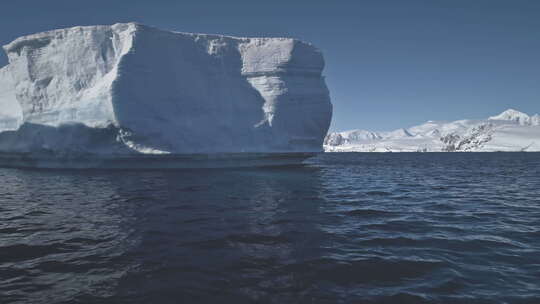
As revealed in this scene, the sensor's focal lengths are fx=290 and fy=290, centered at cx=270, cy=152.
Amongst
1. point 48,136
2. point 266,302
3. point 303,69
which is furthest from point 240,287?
point 303,69

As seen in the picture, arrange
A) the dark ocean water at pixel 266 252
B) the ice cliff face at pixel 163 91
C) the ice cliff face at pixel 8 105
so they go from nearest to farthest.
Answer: the dark ocean water at pixel 266 252
the ice cliff face at pixel 163 91
the ice cliff face at pixel 8 105

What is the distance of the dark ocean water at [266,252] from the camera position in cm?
371

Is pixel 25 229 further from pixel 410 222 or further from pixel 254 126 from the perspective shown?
pixel 254 126

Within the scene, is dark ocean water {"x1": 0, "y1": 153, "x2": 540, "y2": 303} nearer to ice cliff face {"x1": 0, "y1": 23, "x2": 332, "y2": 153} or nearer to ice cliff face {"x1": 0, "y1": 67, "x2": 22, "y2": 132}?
ice cliff face {"x1": 0, "y1": 23, "x2": 332, "y2": 153}

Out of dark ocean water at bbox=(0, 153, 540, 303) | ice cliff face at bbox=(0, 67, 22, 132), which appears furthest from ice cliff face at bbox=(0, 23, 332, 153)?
dark ocean water at bbox=(0, 153, 540, 303)

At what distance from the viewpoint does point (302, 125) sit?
1163 inches

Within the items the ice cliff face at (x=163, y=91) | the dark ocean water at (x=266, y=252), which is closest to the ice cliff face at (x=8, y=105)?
the ice cliff face at (x=163, y=91)

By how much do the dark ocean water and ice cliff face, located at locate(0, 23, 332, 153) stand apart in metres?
14.5

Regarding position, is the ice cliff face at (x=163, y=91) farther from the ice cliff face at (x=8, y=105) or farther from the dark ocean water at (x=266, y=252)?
the dark ocean water at (x=266, y=252)

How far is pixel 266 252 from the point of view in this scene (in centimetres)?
519

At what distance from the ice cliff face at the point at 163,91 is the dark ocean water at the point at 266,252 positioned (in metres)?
14.5

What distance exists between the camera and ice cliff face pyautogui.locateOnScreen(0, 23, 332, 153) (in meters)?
22.8

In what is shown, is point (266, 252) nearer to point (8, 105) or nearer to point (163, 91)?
point (163, 91)

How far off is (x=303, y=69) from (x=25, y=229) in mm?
26710
